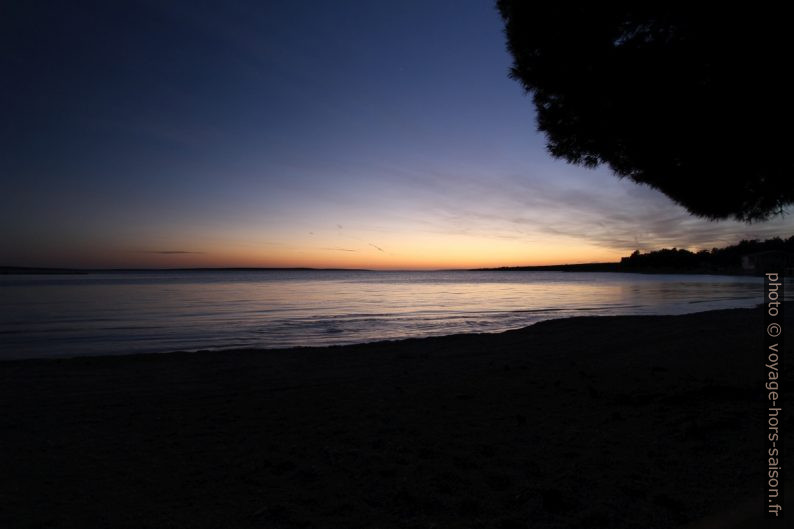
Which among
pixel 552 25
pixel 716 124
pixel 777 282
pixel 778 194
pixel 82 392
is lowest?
pixel 82 392

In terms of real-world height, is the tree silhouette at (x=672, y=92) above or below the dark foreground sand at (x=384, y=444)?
above

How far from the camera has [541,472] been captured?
4188mm

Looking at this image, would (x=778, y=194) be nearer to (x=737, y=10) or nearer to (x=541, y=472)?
(x=737, y=10)

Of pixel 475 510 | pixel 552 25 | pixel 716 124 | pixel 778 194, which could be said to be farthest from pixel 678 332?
pixel 475 510

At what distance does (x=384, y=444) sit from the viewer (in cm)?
507

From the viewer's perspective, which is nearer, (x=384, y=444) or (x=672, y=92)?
(x=384, y=444)

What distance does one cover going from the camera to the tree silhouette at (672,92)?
5223mm

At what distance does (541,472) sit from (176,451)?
364cm

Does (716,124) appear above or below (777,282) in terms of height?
above

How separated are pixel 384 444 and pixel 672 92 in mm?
5369

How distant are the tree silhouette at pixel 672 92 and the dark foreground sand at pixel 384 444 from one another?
118 inches

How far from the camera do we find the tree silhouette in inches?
206

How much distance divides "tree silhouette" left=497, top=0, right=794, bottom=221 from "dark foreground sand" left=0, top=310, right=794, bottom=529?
2.99 m

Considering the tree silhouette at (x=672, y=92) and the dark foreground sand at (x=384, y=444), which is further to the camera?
the tree silhouette at (x=672, y=92)
